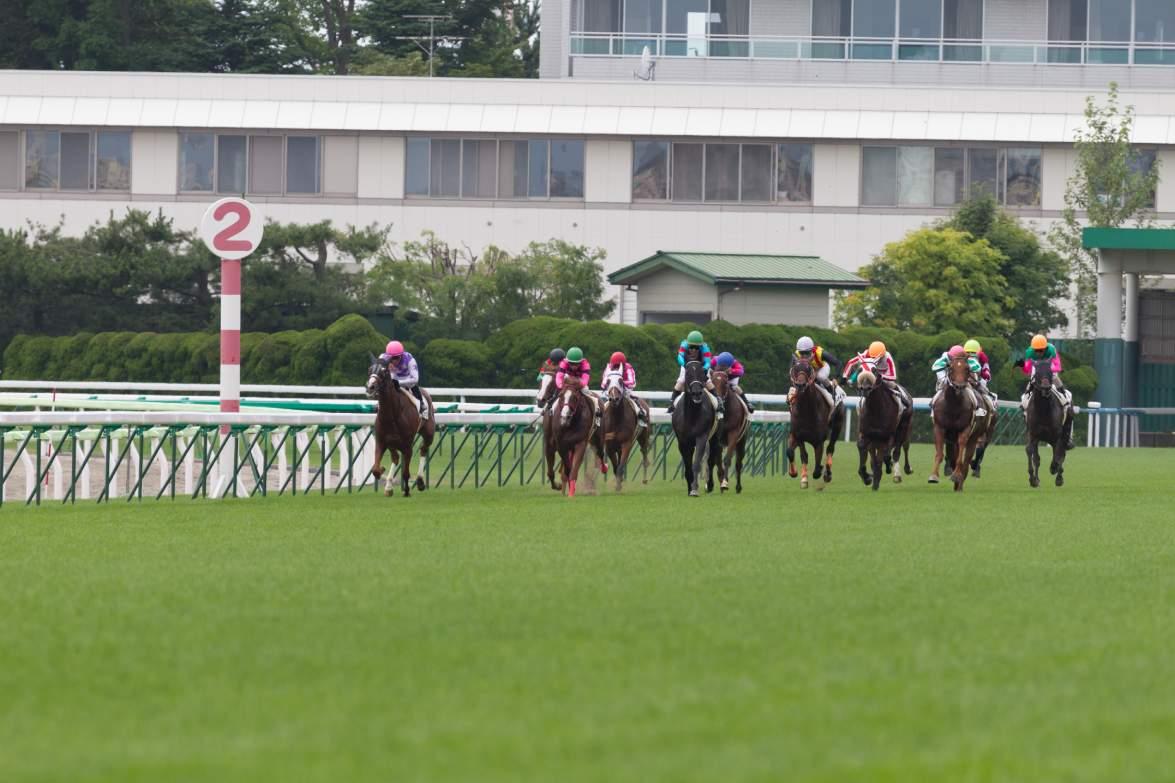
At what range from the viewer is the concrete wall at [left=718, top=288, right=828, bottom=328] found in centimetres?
3881

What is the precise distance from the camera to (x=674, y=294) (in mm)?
39344

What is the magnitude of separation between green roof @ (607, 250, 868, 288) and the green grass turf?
23306mm

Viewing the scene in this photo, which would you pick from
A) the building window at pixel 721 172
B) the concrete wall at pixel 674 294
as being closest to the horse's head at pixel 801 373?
the concrete wall at pixel 674 294

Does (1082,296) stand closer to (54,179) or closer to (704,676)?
(54,179)

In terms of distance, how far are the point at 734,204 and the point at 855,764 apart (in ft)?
139

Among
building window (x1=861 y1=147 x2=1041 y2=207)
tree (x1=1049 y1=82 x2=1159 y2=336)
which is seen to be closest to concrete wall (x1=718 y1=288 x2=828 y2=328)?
tree (x1=1049 y1=82 x2=1159 y2=336)

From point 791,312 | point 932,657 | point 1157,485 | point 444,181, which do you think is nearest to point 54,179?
point 444,181

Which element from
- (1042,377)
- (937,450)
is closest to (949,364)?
(937,450)

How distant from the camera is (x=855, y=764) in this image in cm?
578

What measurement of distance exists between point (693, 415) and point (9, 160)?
3036 cm

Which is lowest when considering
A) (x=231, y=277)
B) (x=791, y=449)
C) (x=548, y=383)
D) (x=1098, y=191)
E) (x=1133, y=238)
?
(x=791, y=449)

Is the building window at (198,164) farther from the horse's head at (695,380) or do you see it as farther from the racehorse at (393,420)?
the horse's head at (695,380)

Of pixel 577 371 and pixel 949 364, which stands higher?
pixel 949 364

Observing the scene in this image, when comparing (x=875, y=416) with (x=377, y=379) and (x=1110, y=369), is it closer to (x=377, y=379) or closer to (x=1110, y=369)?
(x=377, y=379)
